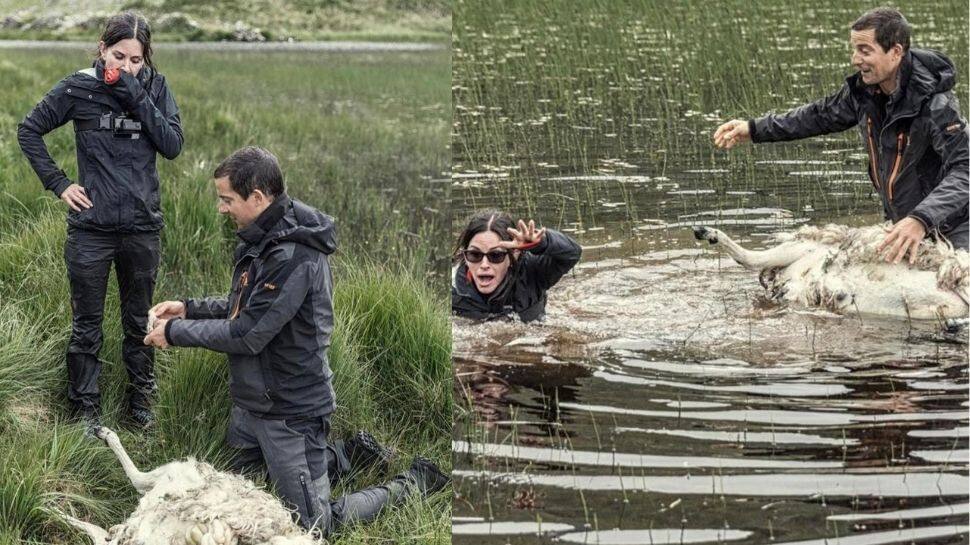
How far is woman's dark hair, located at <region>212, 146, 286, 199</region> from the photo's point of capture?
4812 mm

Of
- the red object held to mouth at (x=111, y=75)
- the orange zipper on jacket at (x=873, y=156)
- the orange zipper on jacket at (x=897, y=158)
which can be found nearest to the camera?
the red object held to mouth at (x=111, y=75)

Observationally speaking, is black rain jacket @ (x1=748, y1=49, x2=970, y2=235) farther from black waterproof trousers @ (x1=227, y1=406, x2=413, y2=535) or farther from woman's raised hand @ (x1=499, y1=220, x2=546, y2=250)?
black waterproof trousers @ (x1=227, y1=406, x2=413, y2=535)

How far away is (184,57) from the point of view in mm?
26188

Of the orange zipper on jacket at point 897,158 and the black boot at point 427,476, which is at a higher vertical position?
the orange zipper on jacket at point 897,158

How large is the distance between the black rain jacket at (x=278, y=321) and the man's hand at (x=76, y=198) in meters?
0.89

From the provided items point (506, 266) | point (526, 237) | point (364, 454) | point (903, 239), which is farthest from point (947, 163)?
point (364, 454)

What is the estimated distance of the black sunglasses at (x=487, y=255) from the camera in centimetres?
655

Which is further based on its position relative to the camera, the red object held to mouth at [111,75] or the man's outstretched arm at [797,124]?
the man's outstretched arm at [797,124]

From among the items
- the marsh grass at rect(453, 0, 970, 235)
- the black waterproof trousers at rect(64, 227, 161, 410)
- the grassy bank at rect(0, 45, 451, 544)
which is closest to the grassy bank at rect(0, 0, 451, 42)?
the marsh grass at rect(453, 0, 970, 235)

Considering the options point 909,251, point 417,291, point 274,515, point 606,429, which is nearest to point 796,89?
point 909,251

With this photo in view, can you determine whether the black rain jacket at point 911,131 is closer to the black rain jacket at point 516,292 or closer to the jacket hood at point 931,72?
the jacket hood at point 931,72

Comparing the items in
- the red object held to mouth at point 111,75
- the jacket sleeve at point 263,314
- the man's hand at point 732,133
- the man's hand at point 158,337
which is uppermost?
the red object held to mouth at point 111,75

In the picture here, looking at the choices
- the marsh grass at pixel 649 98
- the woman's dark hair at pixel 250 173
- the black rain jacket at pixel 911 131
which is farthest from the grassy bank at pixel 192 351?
the black rain jacket at pixel 911 131

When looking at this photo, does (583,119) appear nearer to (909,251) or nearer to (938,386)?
(909,251)
